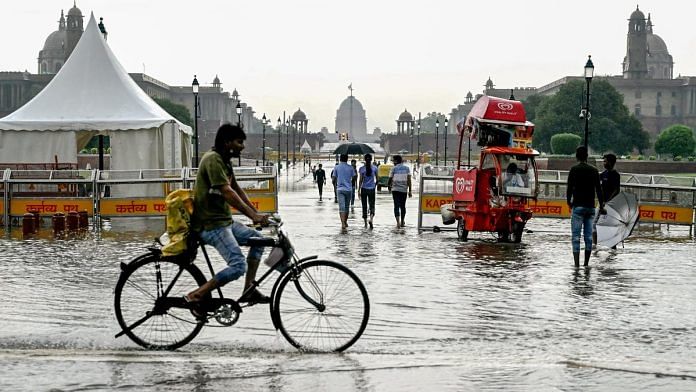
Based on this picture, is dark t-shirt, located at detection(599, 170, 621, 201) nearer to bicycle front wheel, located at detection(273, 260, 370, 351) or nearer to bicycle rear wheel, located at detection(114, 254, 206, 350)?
bicycle front wheel, located at detection(273, 260, 370, 351)

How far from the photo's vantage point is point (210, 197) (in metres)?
8.16

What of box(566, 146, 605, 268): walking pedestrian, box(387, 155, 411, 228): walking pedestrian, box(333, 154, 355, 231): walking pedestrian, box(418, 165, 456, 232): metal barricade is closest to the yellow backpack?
box(566, 146, 605, 268): walking pedestrian

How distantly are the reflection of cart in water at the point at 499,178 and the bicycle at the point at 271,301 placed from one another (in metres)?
10.5

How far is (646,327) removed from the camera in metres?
9.59

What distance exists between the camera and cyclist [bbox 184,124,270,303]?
805 centimetres

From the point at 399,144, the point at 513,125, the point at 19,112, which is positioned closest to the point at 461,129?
the point at 513,125

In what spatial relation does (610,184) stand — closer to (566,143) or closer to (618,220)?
(618,220)

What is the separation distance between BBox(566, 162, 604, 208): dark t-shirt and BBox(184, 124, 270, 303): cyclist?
7440 millimetres

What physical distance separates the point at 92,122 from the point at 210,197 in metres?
20.8

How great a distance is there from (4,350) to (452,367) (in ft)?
11.4

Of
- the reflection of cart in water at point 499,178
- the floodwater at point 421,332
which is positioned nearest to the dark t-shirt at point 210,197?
the floodwater at point 421,332

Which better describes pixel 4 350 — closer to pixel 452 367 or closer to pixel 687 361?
pixel 452 367

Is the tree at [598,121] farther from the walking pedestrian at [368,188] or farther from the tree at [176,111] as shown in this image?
the walking pedestrian at [368,188]

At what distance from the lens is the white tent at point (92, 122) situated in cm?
2825
